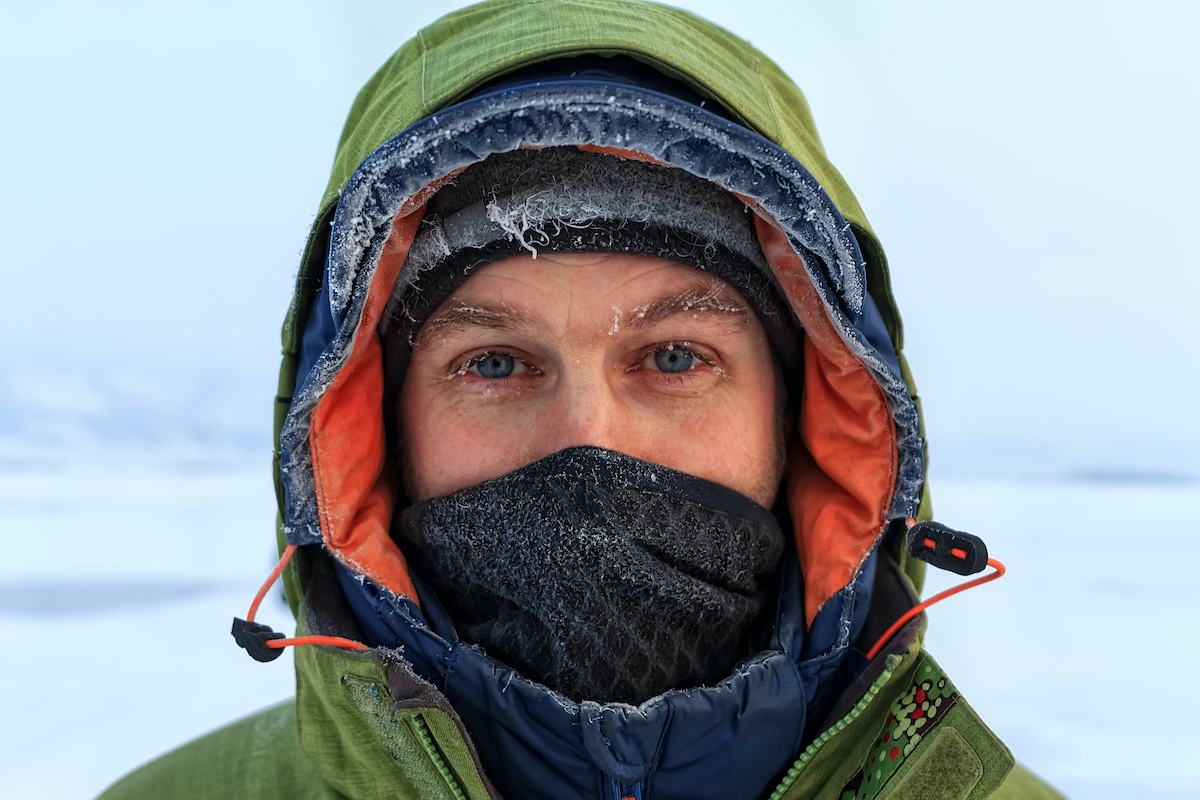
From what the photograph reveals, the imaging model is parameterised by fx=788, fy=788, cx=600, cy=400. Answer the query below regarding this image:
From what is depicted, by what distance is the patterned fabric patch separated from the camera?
3.63 ft

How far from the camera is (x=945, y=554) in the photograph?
113cm

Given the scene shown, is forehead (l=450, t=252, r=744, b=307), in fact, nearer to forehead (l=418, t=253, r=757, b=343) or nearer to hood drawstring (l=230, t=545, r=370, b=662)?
forehead (l=418, t=253, r=757, b=343)

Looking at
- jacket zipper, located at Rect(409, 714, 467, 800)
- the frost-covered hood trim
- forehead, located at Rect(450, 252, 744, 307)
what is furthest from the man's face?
jacket zipper, located at Rect(409, 714, 467, 800)

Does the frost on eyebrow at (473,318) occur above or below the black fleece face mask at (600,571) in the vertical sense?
above

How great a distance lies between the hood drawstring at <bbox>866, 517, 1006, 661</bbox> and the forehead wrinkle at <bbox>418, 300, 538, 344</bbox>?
2.21 ft

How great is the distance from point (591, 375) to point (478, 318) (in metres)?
0.21

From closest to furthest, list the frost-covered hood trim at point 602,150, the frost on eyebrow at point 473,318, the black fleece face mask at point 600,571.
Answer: the frost-covered hood trim at point 602,150 → the black fleece face mask at point 600,571 → the frost on eyebrow at point 473,318

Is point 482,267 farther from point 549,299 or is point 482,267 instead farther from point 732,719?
point 732,719

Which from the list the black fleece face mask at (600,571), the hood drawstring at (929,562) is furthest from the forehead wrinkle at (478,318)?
the hood drawstring at (929,562)

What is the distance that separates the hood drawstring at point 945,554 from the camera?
1.09m

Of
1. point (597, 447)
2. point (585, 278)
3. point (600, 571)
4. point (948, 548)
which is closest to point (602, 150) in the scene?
point (585, 278)

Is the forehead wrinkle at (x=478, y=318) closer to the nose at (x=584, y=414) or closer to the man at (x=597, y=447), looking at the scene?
the man at (x=597, y=447)

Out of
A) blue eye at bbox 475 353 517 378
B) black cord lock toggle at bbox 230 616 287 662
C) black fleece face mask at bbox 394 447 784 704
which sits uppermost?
blue eye at bbox 475 353 517 378

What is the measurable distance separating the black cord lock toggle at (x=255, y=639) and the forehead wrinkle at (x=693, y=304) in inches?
27.9
